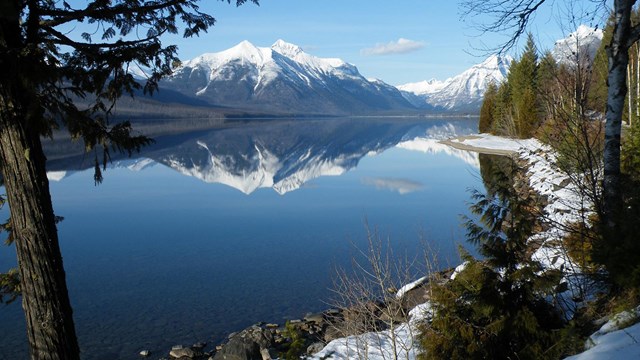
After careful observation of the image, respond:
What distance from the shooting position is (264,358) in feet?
34.8

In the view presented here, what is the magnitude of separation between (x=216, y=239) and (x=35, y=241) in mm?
15575

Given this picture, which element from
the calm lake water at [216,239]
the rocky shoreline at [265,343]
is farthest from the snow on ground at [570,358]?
the calm lake water at [216,239]

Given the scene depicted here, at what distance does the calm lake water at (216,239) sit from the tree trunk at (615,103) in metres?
7.20

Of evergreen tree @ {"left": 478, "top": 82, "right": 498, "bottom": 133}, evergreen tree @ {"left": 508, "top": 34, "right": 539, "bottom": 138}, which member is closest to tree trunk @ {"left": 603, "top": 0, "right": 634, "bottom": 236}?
evergreen tree @ {"left": 508, "top": 34, "right": 539, "bottom": 138}

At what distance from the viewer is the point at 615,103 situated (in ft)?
21.8

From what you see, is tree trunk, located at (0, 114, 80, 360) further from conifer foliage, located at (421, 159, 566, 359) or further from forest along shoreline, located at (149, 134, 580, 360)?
forest along shoreline, located at (149, 134, 580, 360)

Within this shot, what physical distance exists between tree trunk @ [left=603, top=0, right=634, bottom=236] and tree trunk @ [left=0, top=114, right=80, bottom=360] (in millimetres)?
6378

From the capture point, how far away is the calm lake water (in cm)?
1283

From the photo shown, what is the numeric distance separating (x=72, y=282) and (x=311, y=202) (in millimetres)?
15039

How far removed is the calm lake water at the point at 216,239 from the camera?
42.1 ft

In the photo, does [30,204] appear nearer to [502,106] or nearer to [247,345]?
[247,345]

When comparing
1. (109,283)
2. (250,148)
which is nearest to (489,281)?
(109,283)

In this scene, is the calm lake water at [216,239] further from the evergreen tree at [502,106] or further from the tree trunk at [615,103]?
the evergreen tree at [502,106]

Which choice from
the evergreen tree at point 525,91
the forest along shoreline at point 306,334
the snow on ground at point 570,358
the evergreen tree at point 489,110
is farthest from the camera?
the evergreen tree at point 489,110
